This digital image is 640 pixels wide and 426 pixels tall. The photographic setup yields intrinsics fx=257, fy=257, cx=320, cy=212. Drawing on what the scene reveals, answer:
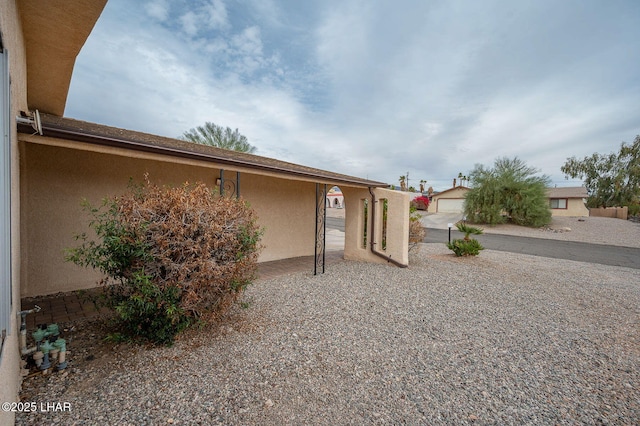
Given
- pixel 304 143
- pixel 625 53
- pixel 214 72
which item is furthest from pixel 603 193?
pixel 214 72

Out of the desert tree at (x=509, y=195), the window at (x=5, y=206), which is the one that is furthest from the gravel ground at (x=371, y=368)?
the desert tree at (x=509, y=195)

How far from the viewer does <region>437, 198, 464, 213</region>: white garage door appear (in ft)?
112

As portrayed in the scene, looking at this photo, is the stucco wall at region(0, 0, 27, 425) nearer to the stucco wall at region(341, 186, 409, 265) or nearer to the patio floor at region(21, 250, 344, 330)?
the patio floor at region(21, 250, 344, 330)

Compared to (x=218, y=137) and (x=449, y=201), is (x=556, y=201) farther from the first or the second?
(x=218, y=137)

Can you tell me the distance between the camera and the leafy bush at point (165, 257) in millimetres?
3051

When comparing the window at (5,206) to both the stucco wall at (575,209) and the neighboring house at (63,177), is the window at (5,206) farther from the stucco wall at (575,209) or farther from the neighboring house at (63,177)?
the stucco wall at (575,209)

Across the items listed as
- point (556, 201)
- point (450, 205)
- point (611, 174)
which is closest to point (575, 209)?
point (556, 201)

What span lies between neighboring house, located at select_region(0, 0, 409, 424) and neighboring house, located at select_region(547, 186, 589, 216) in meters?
35.9

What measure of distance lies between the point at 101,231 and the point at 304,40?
38.6 feet

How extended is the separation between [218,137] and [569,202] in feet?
139

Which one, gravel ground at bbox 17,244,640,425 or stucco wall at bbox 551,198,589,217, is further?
stucco wall at bbox 551,198,589,217

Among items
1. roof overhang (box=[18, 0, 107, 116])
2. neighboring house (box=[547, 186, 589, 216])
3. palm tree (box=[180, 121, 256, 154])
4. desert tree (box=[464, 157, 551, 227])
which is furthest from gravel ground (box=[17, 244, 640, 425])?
neighboring house (box=[547, 186, 589, 216])

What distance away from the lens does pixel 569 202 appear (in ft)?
108

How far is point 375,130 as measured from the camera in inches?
696
